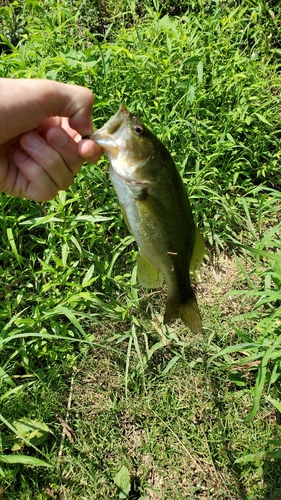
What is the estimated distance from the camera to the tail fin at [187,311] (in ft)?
7.21

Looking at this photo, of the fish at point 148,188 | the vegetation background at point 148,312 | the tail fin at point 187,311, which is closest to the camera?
the fish at point 148,188

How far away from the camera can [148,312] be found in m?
3.34

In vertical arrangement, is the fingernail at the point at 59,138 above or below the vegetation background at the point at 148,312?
above

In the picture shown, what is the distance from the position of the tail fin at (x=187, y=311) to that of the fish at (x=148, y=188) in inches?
12.8

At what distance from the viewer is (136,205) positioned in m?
1.76

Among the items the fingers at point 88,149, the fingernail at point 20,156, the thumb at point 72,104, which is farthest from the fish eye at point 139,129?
the fingernail at point 20,156

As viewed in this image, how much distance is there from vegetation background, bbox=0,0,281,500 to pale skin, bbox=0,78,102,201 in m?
0.97

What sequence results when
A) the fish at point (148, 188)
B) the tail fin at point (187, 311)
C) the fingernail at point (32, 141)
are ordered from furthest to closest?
the tail fin at point (187, 311)
the fingernail at point (32, 141)
the fish at point (148, 188)

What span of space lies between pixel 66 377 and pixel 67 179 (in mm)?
1699

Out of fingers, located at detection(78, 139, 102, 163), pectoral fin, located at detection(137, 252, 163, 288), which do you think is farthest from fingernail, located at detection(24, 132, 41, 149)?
pectoral fin, located at detection(137, 252, 163, 288)

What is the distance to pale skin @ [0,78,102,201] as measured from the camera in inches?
75.1

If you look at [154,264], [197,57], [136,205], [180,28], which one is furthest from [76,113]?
[180,28]

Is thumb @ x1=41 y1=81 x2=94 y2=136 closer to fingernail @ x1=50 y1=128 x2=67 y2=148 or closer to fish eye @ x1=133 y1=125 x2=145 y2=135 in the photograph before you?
fingernail @ x1=50 y1=128 x2=67 y2=148

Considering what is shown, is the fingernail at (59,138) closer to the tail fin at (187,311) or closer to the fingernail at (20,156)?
the fingernail at (20,156)
